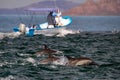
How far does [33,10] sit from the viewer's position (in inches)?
3834

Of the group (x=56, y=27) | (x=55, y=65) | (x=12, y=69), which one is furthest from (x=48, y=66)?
(x=56, y=27)

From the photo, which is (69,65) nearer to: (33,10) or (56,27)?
(56,27)

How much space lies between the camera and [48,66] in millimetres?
34750

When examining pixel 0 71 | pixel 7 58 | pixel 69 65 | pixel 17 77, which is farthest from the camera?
pixel 7 58

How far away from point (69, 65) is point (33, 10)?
63917mm

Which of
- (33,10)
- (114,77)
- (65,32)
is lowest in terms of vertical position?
(114,77)

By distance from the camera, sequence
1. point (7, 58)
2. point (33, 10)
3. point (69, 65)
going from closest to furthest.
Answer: point (69, 65) → point (7, 58) → point (33, 10)

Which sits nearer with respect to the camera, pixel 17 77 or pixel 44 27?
pixel 17 77

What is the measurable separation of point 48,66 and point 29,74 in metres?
3.59

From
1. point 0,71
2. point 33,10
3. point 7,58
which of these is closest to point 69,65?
point 0,71

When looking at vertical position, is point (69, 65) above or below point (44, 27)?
below

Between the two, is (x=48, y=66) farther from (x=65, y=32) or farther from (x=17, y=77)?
(x=65, y=32)

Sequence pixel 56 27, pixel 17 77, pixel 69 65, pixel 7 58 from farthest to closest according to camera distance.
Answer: pixel 56 27, pixel 7 58, pixel 69 65, pixel 17 77

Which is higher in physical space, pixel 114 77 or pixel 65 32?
pixel 65 32
